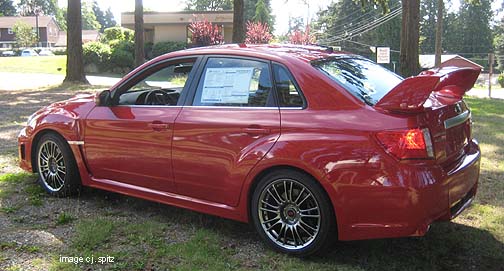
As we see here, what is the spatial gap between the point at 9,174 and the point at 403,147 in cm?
448

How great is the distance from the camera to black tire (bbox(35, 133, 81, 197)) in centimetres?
494

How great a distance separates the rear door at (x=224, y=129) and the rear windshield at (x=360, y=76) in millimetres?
499

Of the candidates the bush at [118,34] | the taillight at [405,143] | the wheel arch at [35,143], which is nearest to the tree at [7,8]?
the bush at [118,34]

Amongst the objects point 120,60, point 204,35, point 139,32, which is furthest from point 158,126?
point 120,60

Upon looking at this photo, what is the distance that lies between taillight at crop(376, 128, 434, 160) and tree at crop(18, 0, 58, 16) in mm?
126250

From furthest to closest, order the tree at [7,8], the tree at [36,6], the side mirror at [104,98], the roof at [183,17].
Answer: the tree at [36,6], the tree at [7,8], the roof at [183,17], the side mirror at [104,98]

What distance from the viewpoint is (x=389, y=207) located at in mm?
3346

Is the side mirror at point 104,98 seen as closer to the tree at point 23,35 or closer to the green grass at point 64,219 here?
the green grass at point 64,219

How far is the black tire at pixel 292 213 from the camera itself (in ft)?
11.7

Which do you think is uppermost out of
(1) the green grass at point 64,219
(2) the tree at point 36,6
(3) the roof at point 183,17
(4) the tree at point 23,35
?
(2) the tree at point 36,6

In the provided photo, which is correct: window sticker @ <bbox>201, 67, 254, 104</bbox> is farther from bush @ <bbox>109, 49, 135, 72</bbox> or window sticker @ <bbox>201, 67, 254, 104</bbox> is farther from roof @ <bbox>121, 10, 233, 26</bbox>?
roof @ <bbox>121, 10, 233, 26</bbox>

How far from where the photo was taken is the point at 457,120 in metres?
3.85

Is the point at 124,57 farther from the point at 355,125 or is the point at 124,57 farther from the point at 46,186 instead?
the point at 355,125

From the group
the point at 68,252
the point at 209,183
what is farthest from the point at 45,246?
the point at 209,183
